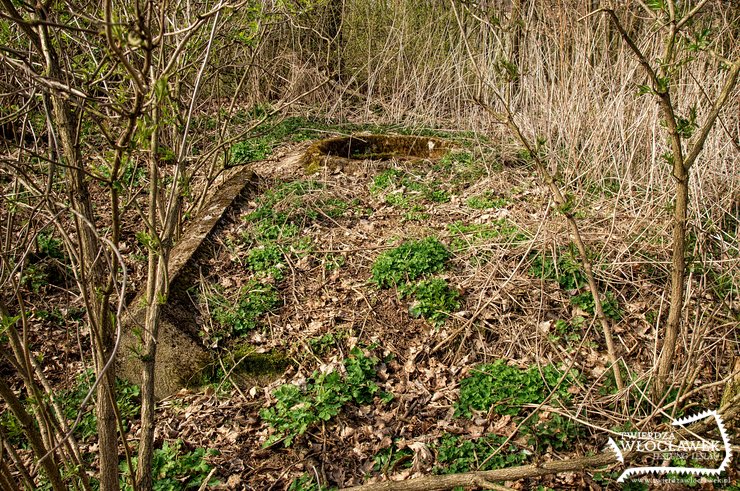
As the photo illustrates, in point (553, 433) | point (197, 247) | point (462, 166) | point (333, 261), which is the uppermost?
point (462, 166)

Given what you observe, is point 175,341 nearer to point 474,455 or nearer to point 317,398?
point 317,398

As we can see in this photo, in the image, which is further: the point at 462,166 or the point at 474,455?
the point at 462,166

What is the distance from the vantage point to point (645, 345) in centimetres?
330

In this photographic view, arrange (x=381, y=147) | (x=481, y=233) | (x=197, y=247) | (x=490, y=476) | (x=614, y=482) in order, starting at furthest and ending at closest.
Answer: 1. (x=381, y=147)
2. (x=481, y=233)
3. (x=197, y=247)
4. (x=614, y=482)
5. (x=490, y=476)

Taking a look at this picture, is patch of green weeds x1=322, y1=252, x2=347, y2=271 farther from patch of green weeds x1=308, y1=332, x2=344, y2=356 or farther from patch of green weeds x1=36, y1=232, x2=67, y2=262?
patch of green weeds x1=36, y1=232, x2=67, y2=262

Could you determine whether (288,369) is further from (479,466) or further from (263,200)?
(263,200)

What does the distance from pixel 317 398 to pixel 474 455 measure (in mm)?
896

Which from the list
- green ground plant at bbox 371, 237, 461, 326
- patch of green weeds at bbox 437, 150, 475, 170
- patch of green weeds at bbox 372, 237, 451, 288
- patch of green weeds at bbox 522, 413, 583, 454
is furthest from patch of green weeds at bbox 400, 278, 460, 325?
patch of green weeds at bbox 437, 150, 475, 170

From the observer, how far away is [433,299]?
3658 mm

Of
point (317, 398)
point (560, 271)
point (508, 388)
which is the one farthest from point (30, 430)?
point (560, 271)

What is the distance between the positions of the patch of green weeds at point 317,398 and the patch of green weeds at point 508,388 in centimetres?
54

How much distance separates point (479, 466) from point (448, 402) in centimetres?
50

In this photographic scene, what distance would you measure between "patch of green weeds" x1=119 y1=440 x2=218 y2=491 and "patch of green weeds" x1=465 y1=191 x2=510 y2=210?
112 inches

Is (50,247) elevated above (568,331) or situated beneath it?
elevated above
